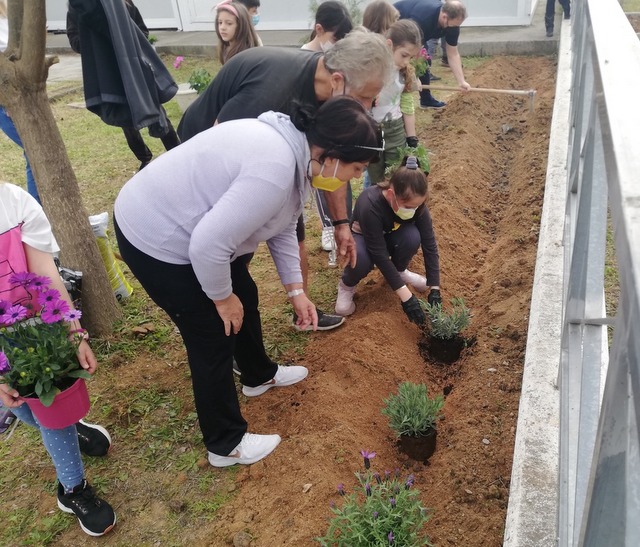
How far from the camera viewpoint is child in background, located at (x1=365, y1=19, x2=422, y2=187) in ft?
13.2

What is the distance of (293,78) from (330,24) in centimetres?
139

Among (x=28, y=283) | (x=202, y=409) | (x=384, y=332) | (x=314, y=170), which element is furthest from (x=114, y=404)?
(x=314, y=170)

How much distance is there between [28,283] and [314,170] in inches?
43.3

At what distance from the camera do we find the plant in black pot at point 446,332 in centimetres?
329

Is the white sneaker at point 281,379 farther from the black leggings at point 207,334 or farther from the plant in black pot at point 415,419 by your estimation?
the plant in black pot at point 415,419

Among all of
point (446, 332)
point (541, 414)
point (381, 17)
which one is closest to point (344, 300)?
point (446, 332)

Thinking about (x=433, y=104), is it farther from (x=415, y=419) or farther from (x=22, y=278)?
(x=22, y=278)

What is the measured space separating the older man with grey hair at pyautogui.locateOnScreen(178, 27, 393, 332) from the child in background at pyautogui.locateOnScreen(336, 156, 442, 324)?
2.16ft

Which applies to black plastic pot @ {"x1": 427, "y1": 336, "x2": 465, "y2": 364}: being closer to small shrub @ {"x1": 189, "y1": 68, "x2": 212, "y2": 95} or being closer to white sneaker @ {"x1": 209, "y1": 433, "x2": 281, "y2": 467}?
white sneaker @ {"x1": 209, "y1": 433, "x2": 281, "y2": 467}

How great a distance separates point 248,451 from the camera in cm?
268

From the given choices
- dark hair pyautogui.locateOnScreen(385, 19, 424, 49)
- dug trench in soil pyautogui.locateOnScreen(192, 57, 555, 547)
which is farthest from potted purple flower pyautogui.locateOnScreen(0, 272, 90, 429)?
dark hair pyautogui.locateOnScreen(385, 19, 424, 49)

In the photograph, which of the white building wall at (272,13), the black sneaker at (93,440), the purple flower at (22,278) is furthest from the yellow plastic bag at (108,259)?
the white building wall at (272,13)

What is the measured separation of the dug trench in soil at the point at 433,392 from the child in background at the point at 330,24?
4.77 ft

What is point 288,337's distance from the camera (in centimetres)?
360
